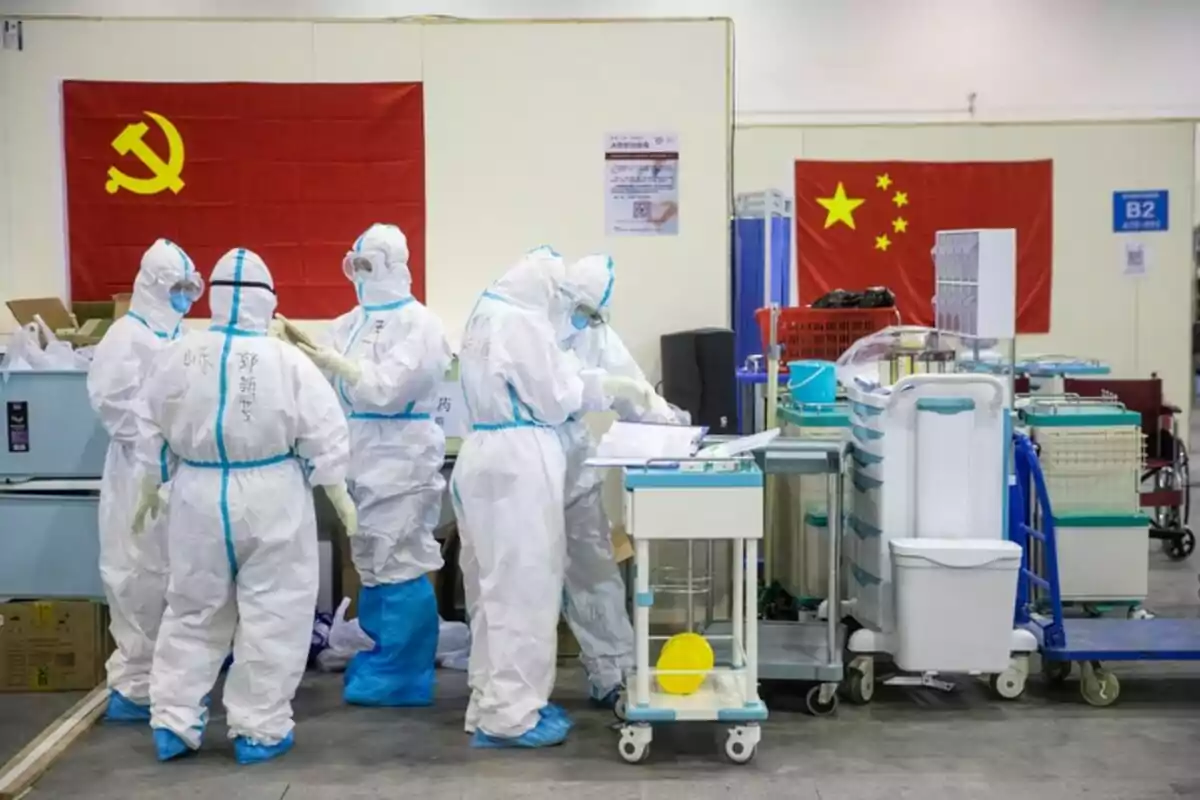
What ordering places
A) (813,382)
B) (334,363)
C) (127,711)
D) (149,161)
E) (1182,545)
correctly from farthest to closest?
(1182,545), (149,161), (813,382), (127,711), (334,363)

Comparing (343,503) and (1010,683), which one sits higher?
(343,503)

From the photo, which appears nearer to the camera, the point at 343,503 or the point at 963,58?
the point at 343,503

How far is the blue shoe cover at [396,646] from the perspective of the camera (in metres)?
4.50

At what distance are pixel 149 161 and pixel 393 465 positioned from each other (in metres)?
1.84

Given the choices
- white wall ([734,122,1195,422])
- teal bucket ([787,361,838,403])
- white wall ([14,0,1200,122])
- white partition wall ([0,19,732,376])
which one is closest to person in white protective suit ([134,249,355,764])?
white partition wall ([0,19,732,376])

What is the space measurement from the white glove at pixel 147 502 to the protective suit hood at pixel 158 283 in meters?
0.63

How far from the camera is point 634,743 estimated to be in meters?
3.90

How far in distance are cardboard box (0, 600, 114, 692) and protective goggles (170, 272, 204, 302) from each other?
118 centimetres

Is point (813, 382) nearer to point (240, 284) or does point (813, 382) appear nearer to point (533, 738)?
point (533, 738)

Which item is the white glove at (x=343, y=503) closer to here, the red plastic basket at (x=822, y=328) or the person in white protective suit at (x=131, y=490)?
the person in white protective suit at (x=131, y=490)

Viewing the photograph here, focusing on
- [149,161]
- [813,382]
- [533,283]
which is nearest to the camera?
[533,283]

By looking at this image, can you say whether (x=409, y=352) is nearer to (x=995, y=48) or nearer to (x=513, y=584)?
(x=513, y=584)

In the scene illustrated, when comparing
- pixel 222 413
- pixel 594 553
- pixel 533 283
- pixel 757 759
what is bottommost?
pixel 757 759

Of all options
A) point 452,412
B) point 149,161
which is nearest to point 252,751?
point 452,412
